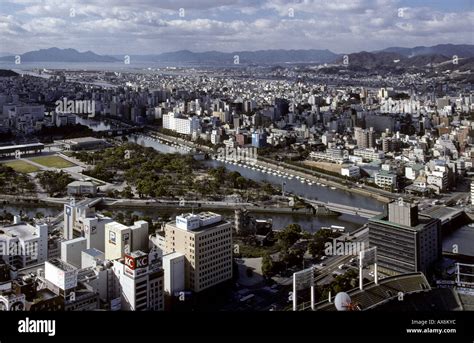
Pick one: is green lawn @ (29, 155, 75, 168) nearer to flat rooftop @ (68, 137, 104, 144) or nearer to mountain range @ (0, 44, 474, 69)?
flat rooftop @ (68, 137, 104, 144)

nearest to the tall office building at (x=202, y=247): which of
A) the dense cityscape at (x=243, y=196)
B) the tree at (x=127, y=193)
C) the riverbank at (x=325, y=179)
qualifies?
the dense cityscape at (x=243, y=196)

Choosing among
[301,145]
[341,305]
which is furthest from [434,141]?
[341,305]

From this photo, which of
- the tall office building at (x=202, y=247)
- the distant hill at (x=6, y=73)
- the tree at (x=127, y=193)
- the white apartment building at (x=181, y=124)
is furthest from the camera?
the distant hill at (x=6, y=73)

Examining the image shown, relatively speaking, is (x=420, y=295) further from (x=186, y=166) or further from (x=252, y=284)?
(x=186, y=166)

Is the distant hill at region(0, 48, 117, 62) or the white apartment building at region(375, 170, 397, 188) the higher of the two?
the distant hill at region(0, 48, 117, 62)

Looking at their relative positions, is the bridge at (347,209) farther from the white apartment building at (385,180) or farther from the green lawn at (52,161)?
the green lawn at (52,161)
